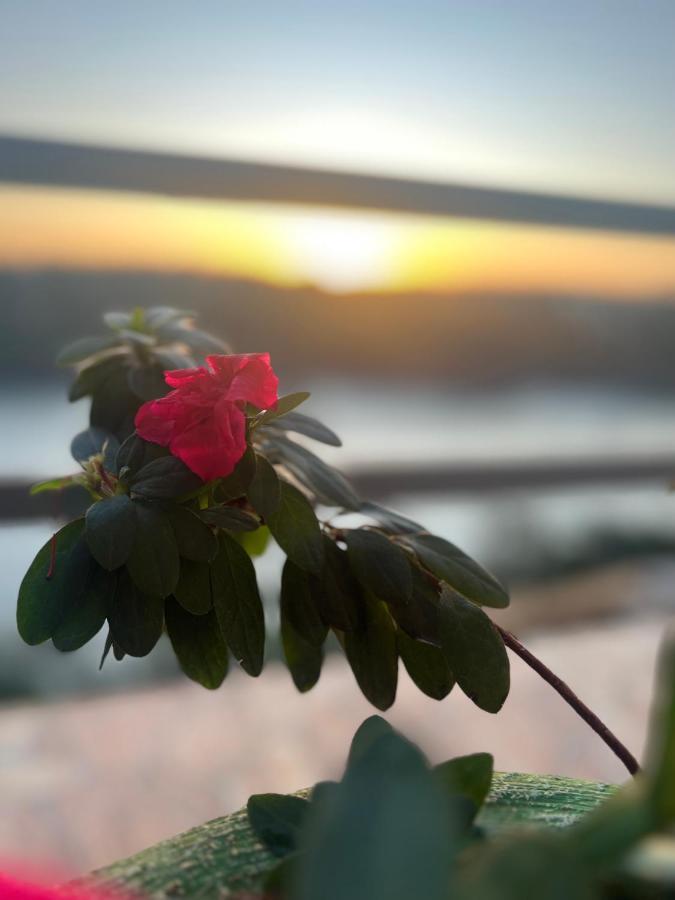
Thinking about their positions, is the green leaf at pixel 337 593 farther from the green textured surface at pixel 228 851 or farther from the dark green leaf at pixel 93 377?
the dark green leaf at pixel 93 377

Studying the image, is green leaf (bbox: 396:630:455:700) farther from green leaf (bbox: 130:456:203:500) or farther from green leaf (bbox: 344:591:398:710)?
green leaf (bbox: 130:456:203:500)

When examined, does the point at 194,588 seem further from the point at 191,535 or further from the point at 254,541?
the point at 254,541

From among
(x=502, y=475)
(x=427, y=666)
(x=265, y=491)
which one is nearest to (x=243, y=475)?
(x=265, y=491)

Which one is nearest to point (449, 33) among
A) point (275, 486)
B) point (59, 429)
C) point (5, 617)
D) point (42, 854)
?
point (59, 429)

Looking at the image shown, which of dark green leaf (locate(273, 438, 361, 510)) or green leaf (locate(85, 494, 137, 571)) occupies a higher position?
dark green leaf (locate(273, 438, 361, 510))

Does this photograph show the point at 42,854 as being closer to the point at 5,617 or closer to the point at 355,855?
the point at 5,617

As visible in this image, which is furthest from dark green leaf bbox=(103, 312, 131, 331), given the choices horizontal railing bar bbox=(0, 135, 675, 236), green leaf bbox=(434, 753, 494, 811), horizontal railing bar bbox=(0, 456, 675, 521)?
horizontal railing bar bbox=(0, 456, 675, 521)
